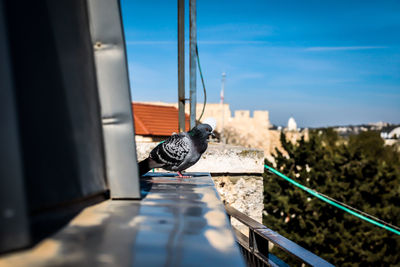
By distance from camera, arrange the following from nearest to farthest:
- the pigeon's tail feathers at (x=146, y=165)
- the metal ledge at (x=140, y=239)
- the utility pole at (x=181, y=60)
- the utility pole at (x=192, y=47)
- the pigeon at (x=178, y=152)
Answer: the metal ledge at (x=140, y=239) → the pigeon's tail feathers at (x=146, y=165) → the pigeon at (x=178, y=152) → the utility pole at (x=192, y=47) → the utility pole at (x=181, y=60)

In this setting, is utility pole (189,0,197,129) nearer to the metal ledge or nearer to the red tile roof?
the metal ledge

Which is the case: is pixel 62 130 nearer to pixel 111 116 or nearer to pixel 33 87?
pixel 33 87

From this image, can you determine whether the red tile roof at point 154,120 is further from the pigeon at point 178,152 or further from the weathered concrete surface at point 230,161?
the pigeon at point 178,152

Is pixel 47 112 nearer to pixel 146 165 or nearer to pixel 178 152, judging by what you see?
pixel 146 165

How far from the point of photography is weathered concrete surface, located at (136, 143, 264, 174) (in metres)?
3.87

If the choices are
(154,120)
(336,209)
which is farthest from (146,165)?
(154,120)

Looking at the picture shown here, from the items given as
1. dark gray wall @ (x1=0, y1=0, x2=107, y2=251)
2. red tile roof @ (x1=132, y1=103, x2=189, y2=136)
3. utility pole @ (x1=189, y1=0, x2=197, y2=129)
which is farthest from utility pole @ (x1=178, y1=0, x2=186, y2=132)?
red tile roof @ (x1=132, y1=103, x2=189, y2=136)

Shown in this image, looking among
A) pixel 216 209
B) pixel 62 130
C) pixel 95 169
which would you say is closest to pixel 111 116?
pixel 95 169

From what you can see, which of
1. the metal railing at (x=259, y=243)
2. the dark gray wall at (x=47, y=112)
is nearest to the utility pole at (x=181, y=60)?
the metal railing at (x=259, y=243)

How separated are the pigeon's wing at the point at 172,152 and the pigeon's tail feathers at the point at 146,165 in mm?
54

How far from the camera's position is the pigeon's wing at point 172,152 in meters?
2.90

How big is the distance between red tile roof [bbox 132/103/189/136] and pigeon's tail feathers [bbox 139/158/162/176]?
17733 millimetres

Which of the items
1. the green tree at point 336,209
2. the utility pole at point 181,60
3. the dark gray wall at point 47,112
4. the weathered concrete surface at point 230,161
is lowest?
the green tree at point 336,209

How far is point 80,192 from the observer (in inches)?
50.6
